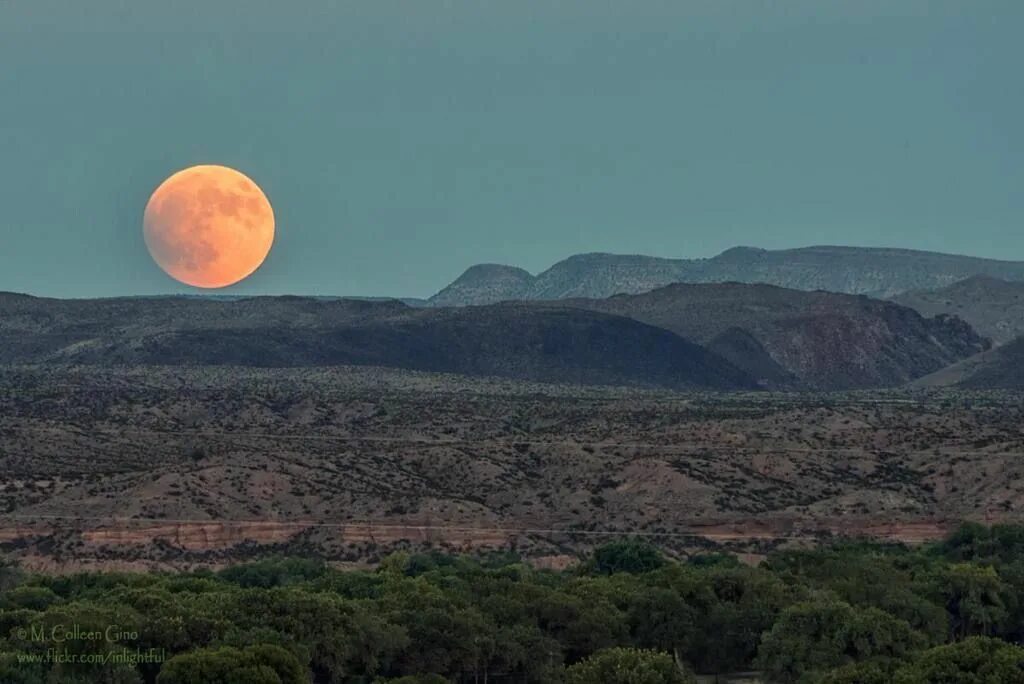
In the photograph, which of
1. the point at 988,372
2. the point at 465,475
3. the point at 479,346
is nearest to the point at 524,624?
the point at 465,475

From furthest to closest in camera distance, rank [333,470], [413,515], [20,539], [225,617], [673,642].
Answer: [333,470] → [413,515] → [20,539] → [673,642] → [225,617]

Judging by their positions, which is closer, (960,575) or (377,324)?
(960,575)

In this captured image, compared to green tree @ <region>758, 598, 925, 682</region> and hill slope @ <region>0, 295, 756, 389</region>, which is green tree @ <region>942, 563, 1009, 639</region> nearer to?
green tree @ <region>758, 598, 925, 682</region>

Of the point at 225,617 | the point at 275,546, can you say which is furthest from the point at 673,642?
the point at 275,546

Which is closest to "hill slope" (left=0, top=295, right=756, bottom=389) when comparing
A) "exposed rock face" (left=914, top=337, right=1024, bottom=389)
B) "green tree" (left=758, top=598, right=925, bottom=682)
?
"exposed rock face" (left=914, top=337, right=1024, bottom=389)

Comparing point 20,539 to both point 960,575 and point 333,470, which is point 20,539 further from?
point 960,575

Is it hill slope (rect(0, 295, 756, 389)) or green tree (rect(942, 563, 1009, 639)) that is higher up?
hill slope (rect(0, 295, 756, 389))
